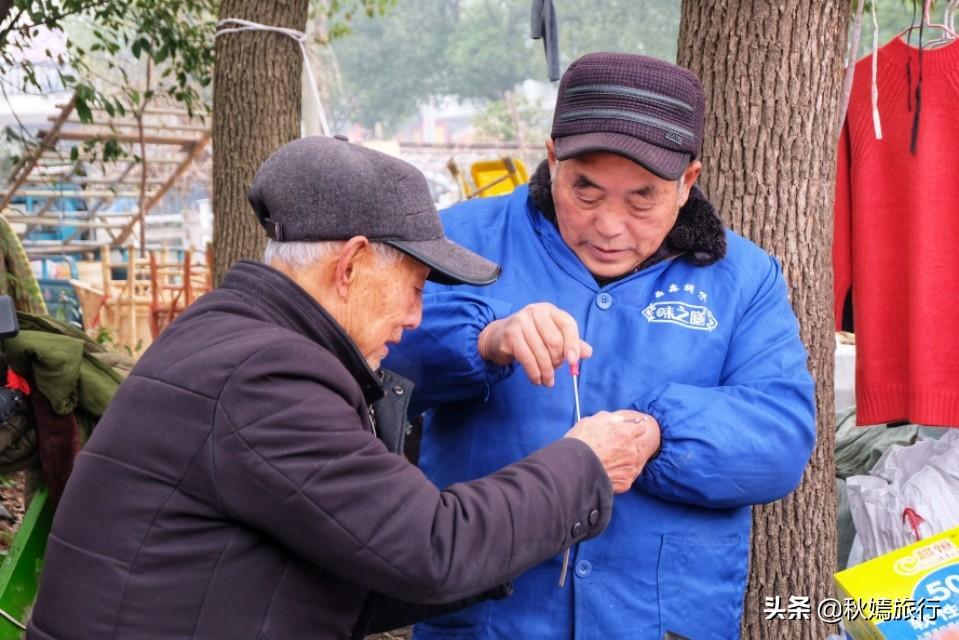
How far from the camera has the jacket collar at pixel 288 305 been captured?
5.25 feet

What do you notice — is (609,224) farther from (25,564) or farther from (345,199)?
(25,564)

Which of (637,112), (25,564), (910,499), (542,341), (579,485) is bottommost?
(25,564)

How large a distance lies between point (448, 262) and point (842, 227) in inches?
79.6

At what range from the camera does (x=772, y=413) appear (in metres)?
1.98

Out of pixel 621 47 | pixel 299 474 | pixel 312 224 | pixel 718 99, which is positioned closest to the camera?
pixel 299 474

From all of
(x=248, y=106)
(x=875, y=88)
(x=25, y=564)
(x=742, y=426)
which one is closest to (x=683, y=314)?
(x=742, y=426)

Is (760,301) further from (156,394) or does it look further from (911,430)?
(911,430)

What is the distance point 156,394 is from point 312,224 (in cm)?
33

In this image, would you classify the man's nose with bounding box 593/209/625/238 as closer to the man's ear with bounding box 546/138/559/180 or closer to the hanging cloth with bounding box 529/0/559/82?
the man's ear with bounding box 546/138/559/180

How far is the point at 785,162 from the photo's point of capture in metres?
3.02

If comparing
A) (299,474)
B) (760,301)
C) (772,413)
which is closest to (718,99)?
(760,301)

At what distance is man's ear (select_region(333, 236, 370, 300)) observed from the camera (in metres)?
1.62

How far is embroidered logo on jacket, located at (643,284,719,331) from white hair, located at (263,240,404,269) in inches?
24.2

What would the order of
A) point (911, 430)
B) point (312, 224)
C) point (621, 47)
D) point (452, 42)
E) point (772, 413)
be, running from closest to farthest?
1. point (312, 224)
2. point (772, 413)
3. point (911, 430)
4. point (621, 47)
5. point (452, 42)
